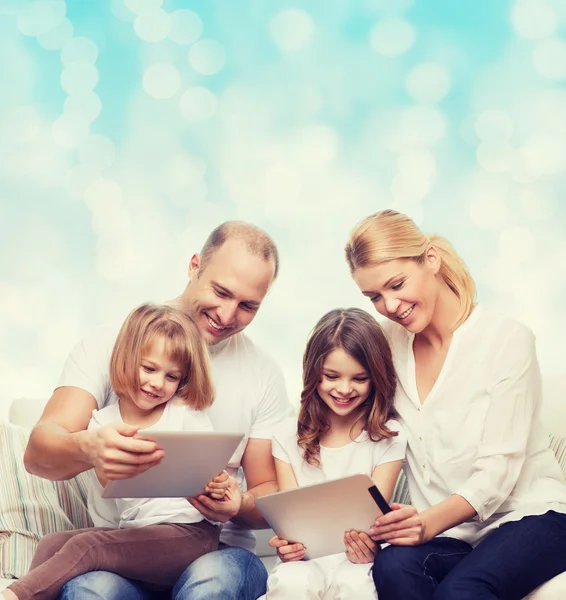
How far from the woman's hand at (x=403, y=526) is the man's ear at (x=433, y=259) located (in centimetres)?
65

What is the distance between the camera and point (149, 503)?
2.03 m

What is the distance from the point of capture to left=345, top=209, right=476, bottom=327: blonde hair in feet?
6.86

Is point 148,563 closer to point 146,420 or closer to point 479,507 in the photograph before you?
point 146,420

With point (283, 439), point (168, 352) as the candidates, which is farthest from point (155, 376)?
point (283, 439)

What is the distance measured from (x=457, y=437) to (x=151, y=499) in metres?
0.79

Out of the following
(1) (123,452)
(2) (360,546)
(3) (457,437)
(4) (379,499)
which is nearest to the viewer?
(1) (123,452)

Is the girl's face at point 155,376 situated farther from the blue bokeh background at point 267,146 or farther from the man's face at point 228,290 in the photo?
the blue bokeh background at point 267,146

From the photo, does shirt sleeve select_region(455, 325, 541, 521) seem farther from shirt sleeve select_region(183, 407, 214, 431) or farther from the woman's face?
shirt sleeve select_region(183, 407, 214, 431)

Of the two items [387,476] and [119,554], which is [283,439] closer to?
[387,476]

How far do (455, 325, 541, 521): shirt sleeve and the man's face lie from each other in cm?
66

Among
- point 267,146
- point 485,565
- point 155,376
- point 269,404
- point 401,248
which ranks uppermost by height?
point 267,146

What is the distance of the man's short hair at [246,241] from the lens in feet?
Answer: 7.34

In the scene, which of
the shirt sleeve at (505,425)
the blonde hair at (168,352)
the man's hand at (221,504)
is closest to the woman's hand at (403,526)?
the shirt sleeve at (505,425)

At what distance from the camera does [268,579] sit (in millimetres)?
1901
